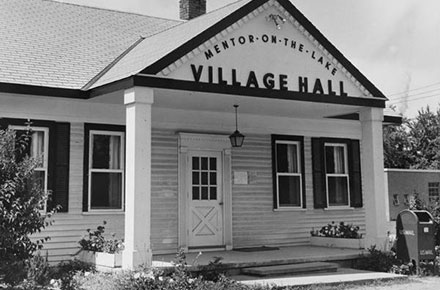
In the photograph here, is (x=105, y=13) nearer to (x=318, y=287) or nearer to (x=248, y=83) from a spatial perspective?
(x=248, y=83)

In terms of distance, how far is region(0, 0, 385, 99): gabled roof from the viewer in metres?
11.8

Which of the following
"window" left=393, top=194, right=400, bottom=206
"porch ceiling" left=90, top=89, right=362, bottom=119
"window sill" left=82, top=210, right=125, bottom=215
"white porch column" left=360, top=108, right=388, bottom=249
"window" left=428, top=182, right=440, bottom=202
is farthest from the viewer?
"window" left=428, top=182, right=440, bottom=202

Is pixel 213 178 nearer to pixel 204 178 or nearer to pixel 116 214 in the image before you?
pixel 204 178

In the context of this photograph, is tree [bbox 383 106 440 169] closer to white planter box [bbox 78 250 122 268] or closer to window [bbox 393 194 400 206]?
window [bbox 393 194 400 206]

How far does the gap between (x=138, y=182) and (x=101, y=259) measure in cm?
189

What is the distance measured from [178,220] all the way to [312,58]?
4943 mm

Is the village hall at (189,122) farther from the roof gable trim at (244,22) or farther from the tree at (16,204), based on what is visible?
the tree at (16,204)

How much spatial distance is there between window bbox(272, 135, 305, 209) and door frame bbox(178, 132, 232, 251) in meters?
1.52

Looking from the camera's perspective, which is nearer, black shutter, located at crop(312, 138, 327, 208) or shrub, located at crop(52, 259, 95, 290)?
shrub, located at crop(52, 259, 95, 290)

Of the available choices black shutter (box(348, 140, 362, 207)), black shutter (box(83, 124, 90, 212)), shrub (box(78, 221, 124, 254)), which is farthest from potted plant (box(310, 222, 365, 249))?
black shutter (box(83, 124, 90, 212))

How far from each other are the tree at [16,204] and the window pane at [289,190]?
7.99 meters

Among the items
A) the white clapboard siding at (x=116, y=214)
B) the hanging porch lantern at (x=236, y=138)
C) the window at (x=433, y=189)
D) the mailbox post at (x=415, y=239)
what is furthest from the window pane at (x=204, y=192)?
the window at (x=433, y=189)

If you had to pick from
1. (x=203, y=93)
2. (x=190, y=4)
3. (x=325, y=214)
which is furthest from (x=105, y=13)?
(x=325, y=214)

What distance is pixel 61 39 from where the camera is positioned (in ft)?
48.0
